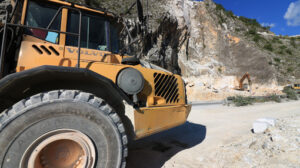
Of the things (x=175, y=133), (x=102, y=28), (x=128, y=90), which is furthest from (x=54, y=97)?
(x=175, y=133)

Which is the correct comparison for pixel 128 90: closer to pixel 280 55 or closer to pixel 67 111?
pixel 67 111

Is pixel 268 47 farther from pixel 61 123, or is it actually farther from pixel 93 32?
pixel 61 123

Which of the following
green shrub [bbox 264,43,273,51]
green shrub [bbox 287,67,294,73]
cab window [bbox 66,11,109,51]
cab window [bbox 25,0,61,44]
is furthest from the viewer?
green shrub [bbox 264,43,273,51]

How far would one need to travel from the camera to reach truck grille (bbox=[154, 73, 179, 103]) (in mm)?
2557

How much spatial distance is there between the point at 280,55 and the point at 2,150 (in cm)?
4151

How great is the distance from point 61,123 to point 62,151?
13.9 inches

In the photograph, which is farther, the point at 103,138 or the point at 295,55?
the point at 295,55

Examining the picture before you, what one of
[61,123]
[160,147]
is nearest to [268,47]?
[160,147]

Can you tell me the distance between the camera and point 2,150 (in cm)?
130

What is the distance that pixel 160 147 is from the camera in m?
3.51

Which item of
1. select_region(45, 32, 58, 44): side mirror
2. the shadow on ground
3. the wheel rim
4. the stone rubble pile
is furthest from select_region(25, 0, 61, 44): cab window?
the stone rubble pile

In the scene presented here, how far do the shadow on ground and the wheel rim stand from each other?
49.9 inches

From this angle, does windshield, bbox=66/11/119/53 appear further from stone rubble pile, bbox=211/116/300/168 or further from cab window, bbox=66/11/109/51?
stone rubble pile, bbox=211/116/300/168

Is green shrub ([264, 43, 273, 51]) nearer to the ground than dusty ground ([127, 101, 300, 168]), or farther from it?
farther from it
